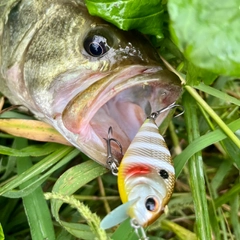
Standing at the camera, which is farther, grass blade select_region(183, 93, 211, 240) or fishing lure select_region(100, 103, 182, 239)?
grass blade select_region(183, 93, 211, 240)

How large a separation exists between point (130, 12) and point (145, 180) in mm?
Result: 488

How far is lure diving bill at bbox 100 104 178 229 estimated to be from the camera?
102 cm

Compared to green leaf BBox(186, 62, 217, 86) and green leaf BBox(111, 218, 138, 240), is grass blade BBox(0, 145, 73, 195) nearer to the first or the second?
green leaf BBox(111, 218, 138, 240)

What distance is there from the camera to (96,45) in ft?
4.33

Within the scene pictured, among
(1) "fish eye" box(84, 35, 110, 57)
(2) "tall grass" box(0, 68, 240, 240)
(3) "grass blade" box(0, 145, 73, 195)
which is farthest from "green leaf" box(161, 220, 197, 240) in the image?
(1) "fish eye" box(84, 35, 110, 57)

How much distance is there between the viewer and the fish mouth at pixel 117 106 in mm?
1268

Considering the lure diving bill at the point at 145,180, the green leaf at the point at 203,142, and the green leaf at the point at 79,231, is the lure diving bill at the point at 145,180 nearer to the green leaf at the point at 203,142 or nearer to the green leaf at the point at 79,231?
the green leaf at the point at 203,142

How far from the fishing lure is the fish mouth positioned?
0.18 ft

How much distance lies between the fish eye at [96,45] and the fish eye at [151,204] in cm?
47

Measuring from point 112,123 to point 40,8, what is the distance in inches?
16.5

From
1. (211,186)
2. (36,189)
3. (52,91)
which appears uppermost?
(52,91)

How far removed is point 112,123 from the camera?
4.55 ft

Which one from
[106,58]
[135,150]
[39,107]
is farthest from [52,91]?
[135,150]

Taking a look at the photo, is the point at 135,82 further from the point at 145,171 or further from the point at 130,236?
the point at 130,236
